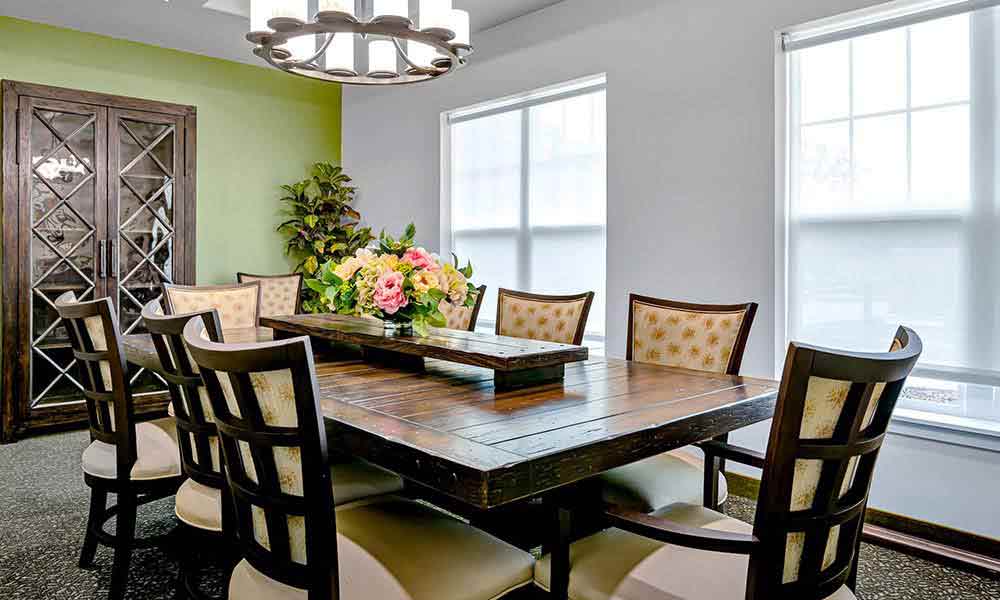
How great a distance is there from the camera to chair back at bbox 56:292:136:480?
83.5 inches

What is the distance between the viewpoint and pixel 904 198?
2.86 meters

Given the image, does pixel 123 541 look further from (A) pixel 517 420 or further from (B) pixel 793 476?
(B) pixel 793 476

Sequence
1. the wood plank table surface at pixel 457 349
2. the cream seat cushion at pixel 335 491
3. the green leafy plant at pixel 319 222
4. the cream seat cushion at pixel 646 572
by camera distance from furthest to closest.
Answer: the green leafy plant at pixel 319 222
the wood plank table surface at pixel 457 349
the cream seat cushion at pixel 335 491
the cream seat cushion at pixel 646 572

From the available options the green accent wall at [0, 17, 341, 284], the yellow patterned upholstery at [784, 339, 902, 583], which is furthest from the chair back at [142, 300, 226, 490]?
the green accent wall at [0, 17, 341, 284]

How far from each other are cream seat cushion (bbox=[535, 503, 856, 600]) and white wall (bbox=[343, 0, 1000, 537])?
1.77 m

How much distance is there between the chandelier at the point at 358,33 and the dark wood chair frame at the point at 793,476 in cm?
187

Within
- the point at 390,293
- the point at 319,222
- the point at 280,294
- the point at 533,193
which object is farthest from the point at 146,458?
the point at 319,222

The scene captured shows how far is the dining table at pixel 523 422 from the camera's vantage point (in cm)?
123

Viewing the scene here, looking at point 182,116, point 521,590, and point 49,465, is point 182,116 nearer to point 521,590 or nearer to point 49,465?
point 49,465

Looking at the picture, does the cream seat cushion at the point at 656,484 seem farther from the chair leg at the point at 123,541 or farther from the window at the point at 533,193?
the window at the point at 533,193

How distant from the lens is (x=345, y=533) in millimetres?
1567

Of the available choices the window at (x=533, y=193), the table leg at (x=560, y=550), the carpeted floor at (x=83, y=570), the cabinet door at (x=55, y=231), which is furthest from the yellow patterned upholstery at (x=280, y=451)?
the cabinet door at (x=55, y=231)

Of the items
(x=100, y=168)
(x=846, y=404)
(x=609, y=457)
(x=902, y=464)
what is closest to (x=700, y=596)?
(x=609, y=457)

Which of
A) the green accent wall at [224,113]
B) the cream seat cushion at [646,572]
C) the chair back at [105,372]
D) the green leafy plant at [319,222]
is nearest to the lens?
the cream seat cushion at [646,572]
